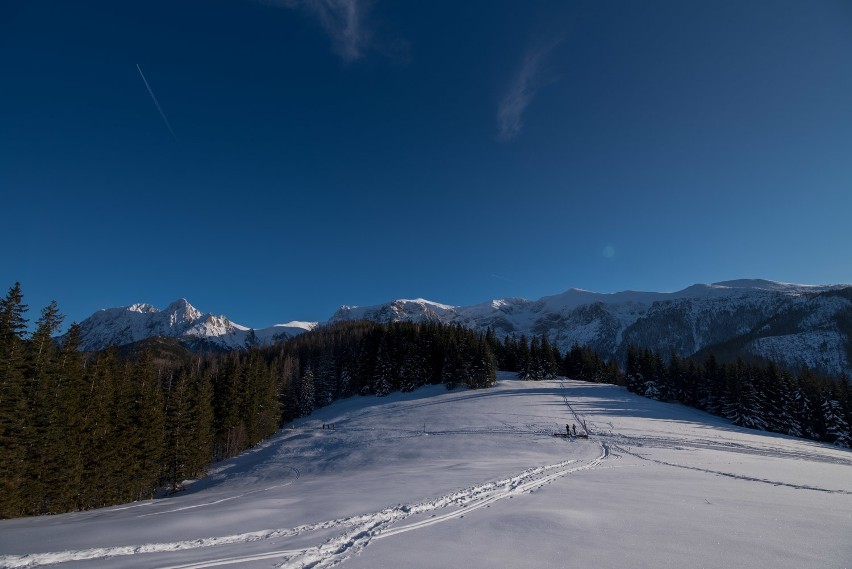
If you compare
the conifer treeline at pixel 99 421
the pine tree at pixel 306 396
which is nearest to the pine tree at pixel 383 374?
the pine tree at pixel 306 396

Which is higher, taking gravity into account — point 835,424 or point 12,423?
point 12,423

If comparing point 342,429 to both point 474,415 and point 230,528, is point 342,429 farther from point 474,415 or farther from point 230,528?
point 230,528

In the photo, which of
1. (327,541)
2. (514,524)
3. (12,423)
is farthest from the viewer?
(12,423)

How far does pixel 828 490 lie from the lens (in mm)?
13641

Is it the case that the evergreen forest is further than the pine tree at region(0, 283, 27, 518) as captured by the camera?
Yes

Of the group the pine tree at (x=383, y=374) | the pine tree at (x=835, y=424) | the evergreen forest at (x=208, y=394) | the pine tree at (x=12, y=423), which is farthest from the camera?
the pine tree at (x=383, y=374)

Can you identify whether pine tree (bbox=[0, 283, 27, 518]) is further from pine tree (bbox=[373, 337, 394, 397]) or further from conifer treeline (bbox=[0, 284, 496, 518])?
pine tree (bbox=[373, 337, 394, 397])

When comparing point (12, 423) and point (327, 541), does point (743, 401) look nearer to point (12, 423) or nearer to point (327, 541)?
point (327, 541)

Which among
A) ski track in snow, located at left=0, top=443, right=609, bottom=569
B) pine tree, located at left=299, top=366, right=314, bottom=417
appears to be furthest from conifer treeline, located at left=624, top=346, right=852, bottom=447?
pine tree, located at left=299, top=366, right=314, bottom=417

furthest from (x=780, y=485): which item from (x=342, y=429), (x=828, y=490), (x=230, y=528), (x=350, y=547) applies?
(x=342, y=429)

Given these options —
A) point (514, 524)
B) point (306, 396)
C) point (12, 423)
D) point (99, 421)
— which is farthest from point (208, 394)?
point (514, 524)

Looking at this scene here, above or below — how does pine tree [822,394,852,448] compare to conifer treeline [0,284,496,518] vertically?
below

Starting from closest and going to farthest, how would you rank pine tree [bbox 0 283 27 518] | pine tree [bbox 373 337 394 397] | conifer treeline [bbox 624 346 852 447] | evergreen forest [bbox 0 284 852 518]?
pine tree [bbox 0 283 27 518], evergreen forest [bbox 0 284 852 518], conifer treeline [bbox 624 346 852 447], pine tree [bbox 373 337 394 397]

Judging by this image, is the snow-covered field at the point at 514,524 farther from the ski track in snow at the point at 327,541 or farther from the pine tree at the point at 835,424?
the pine tree at the point at 835,424
